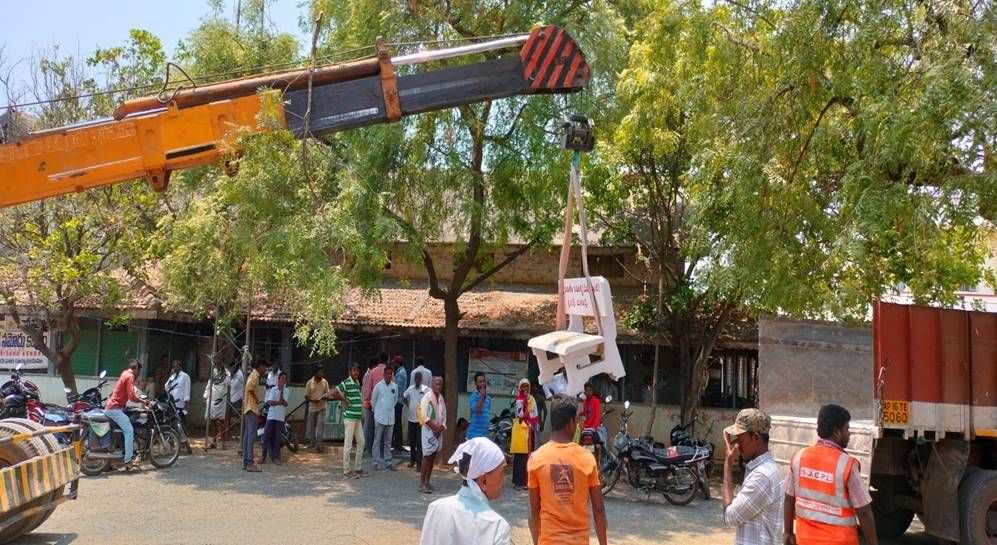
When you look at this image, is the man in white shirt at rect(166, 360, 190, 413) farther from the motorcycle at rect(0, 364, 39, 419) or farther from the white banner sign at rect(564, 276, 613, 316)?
the white banner sign at rect(564, 276, 613, 316)

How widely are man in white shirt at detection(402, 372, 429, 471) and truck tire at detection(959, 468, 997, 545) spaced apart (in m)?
8.04

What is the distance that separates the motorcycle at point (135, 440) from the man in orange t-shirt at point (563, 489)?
989 cm

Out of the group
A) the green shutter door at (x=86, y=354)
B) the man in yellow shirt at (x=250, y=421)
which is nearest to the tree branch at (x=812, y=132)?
the man in yellow shirt at (x=250, y=421)

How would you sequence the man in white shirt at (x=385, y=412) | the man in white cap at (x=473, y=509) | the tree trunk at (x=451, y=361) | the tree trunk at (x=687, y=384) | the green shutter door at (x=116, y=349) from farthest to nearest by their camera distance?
1. the green shutter door at (x=116, y=349)
2. the tree trunk at (x=687, y=384)
3. the tree trunk at (x=451, y=361)
4. the man in white shirt at (x=385, y=412)
5. the man in white cap at (x=473, y=509)

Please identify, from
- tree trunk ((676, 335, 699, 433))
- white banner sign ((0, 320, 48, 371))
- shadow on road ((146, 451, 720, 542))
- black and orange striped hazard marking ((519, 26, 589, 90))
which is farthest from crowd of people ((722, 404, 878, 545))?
white banner sign ((0, 320, 48, 371))

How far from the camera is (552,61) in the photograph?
9.22 m

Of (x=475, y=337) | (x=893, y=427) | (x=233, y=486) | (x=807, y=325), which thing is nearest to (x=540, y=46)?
(x=807, y=325)

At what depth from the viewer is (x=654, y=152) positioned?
14641 mm

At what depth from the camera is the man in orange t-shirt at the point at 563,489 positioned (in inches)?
198

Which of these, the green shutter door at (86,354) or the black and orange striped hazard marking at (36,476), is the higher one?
the green shutter door at (86,354)

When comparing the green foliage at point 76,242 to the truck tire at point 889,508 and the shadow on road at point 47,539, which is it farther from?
the truck tire at point 889,508

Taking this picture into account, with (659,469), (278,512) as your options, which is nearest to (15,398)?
(278,512)

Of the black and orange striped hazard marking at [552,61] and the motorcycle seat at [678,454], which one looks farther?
the motorcycle seat at [678,454]

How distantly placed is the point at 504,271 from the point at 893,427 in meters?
11.7
